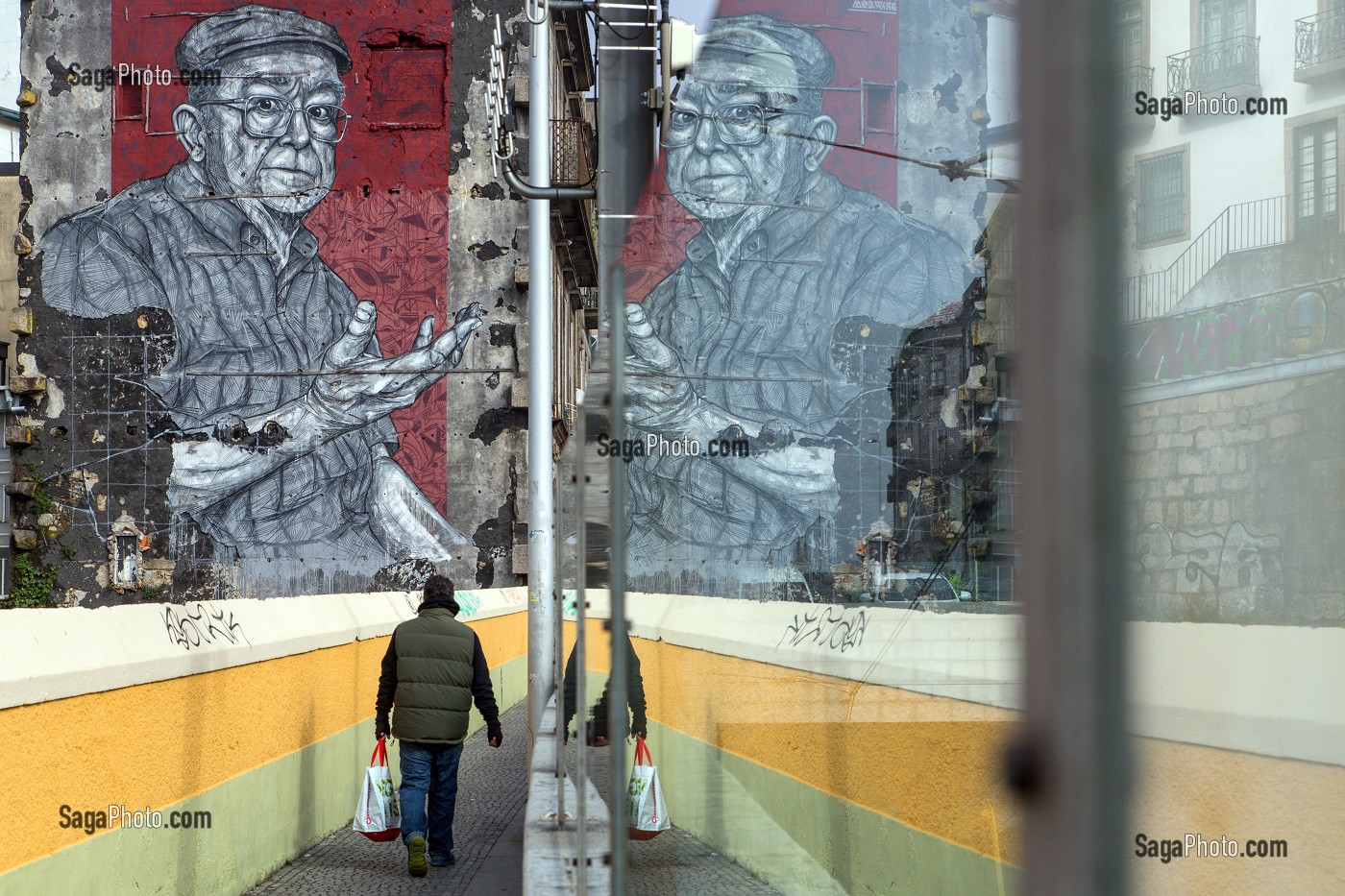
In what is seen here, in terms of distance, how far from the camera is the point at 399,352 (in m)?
26.5

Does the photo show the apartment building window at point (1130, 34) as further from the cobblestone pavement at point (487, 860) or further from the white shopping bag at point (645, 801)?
the white shopping bag at point (645, 801)

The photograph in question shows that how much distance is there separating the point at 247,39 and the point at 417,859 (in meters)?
22.9

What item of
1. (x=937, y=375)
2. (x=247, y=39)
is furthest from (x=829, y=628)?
(x=247, y=39)

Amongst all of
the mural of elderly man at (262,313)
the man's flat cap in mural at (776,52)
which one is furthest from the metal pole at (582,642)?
the mural of elderly man at (262,313)

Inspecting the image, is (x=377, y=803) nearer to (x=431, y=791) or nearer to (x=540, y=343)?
(x=431, y=791)

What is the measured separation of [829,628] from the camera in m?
1.61

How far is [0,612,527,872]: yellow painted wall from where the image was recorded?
15.4 feet

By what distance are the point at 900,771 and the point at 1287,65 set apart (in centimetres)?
79

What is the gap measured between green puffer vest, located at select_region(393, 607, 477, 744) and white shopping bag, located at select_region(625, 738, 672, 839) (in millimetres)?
5790

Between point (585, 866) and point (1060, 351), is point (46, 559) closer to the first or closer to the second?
point (585, 866)

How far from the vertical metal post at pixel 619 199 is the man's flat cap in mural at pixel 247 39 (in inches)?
987

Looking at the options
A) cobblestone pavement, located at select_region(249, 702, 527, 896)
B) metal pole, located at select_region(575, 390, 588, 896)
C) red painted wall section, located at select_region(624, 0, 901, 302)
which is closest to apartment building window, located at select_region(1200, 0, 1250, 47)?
red painted wall section, located at select_region(624, 0, 901, 302)

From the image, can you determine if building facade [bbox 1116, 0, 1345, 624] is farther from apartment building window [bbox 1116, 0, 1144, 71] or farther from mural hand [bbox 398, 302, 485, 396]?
mural hand [bbox 398, 302, 485, 396]

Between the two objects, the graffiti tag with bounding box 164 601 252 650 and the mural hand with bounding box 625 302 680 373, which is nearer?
the mural hand with bounding box 625 302 680 373
